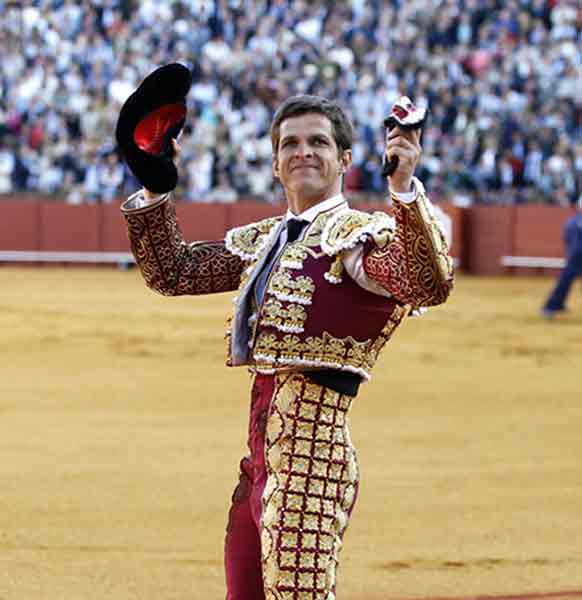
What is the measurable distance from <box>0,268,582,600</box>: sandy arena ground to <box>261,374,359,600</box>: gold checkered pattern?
65.8 inches

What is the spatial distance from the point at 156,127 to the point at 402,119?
68cm

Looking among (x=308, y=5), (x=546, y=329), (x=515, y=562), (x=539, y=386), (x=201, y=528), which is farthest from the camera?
(x=308, y=5)

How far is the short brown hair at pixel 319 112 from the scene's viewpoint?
2.59 metres

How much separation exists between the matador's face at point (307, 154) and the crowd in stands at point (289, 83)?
13.0m

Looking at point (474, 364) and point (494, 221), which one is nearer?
point (474, 364)

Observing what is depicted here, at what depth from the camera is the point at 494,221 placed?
16.7 metres

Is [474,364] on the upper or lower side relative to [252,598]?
lower

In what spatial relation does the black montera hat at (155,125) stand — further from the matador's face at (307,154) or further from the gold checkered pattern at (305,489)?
the gold checkered pattern at (305,489)

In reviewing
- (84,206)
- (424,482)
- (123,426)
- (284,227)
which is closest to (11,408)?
(123,426)

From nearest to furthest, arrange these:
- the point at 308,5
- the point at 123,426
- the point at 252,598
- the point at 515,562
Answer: the point at 252,598
the point at 515,562
the point at 123,426
the point at 308,5

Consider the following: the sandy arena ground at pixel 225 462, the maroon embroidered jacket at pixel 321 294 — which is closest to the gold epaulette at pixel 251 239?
the maroon embroidered jacket at pixel 321 294

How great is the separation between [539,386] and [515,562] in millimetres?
4099

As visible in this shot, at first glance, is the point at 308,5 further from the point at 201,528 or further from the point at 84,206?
the point at 201,528

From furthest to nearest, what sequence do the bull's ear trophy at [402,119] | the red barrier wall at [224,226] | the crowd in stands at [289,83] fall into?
1. the red barrier wall at [224,226]
2. the crowd in stands at [289,83]
3. the bull's ear trophy at [402,119]
